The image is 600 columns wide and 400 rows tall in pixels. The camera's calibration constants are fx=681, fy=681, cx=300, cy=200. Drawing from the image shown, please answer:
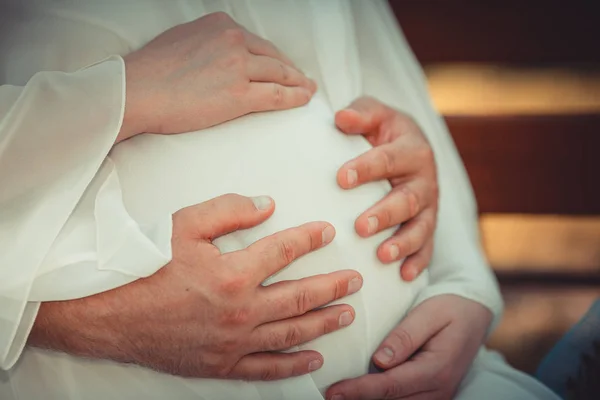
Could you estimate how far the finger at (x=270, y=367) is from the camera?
851mm

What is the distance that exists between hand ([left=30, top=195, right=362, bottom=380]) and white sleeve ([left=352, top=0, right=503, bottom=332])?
36 centimetres

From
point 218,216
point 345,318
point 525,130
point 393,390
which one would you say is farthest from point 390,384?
point 525,130

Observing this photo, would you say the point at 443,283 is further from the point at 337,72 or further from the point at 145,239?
the point at 145,239

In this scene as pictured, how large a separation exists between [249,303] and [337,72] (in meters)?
0.44

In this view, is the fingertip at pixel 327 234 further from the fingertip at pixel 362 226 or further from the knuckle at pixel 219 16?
the knuckle at pixel 219 16

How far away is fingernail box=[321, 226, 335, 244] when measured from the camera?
0.88 m

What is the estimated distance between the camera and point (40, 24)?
91 cm

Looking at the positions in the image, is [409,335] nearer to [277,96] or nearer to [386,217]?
[386,217]

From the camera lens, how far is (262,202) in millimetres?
870

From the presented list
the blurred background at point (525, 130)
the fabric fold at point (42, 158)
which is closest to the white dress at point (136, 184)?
the fabric fold at point (42, 158)

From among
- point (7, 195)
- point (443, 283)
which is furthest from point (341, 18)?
point (7, 195)

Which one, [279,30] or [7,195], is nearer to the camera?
[7,195]

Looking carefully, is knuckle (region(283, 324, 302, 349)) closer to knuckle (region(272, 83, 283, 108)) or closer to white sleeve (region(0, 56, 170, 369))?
white sleeve (region(0, 56, 170, 369))

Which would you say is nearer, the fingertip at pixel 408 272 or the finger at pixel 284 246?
the finger at pixel 284 246
